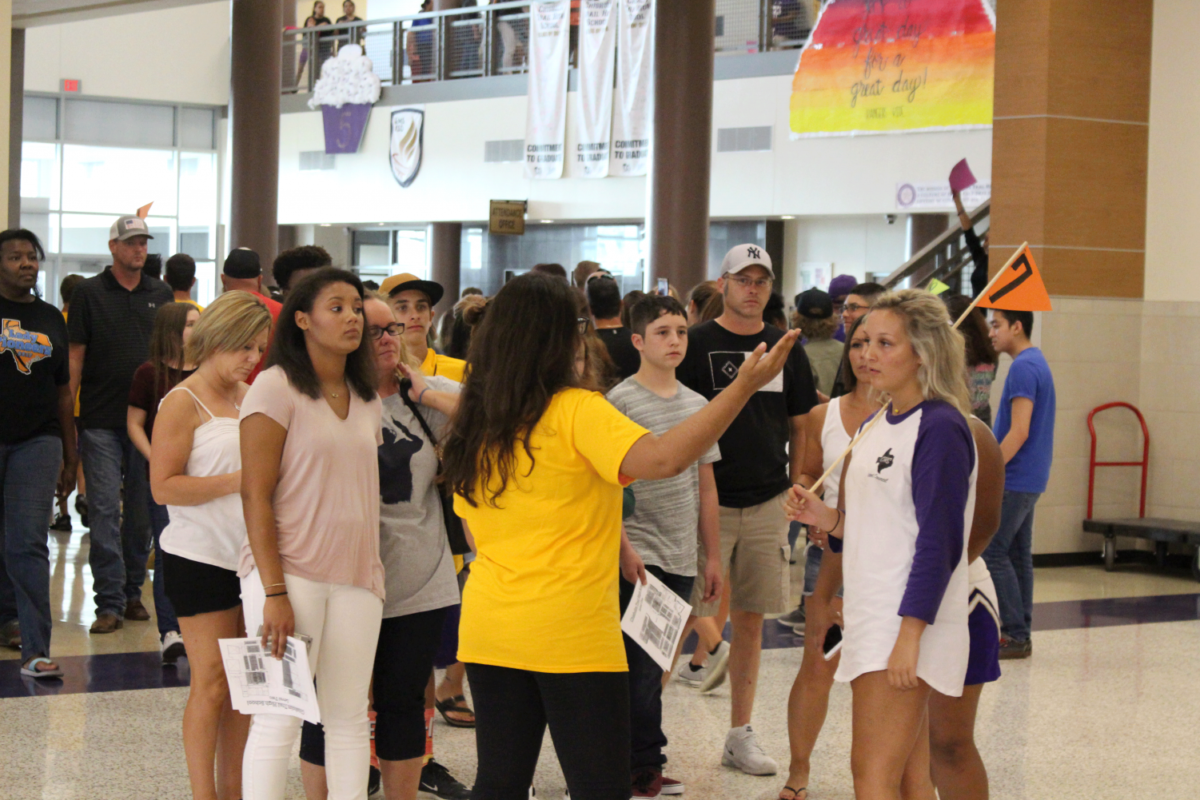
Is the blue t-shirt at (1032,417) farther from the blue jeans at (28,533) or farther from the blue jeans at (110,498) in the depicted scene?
the blue jeans at (28,533)

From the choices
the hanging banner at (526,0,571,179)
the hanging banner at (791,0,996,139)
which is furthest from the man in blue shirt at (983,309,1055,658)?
the hanging banner at (526,0,571,179)

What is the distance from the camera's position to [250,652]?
8.87ft

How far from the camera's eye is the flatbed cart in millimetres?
7699

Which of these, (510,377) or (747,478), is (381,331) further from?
(747,478)

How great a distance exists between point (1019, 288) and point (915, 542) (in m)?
1.12

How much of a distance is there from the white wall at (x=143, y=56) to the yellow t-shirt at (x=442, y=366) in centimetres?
1763

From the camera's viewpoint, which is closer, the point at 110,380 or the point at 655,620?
the point at 655,620

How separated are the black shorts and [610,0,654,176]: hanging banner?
12.0m

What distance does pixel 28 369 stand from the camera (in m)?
4.75

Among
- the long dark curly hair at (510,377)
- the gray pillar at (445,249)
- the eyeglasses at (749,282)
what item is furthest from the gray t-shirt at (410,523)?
the gray pillar at (445,249)

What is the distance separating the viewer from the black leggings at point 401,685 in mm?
2965

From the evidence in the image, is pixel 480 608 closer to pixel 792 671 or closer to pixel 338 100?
pixel 792 671

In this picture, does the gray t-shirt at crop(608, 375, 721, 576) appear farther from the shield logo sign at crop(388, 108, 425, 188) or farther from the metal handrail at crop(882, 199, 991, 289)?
the shield logo sign at crop(388, 108, 425, 188)

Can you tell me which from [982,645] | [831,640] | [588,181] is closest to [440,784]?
[831,640]
